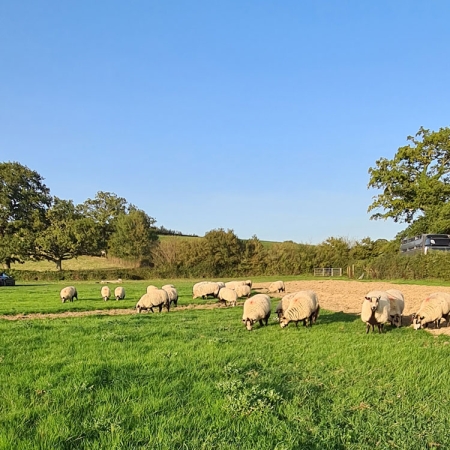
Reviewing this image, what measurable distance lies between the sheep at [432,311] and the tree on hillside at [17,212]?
6214 cm

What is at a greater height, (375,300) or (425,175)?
(425,175)

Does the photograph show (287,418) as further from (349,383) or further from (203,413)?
(349,383)

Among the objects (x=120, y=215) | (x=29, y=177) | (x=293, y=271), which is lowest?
(x=293, y=271)

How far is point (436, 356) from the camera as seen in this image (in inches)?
305

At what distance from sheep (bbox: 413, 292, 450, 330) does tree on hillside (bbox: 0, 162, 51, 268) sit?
6214 cm

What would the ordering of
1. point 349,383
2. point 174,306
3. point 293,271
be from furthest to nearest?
point 293,271 → point 174,306 → point 349,383

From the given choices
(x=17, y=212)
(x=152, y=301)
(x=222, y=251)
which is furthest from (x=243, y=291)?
(x=17, y=212)

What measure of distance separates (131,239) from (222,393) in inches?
2663

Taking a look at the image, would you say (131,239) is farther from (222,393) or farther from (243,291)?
(222,393)

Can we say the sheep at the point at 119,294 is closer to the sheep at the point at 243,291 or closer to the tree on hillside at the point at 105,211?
the sheep at the point at 243,291

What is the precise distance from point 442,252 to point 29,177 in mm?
62570

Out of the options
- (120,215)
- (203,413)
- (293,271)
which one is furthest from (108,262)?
(203,413)

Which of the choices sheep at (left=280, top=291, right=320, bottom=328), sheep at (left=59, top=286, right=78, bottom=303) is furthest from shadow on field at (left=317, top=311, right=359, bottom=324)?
sheep at (left=59, top=286, right=78, bottom=303)

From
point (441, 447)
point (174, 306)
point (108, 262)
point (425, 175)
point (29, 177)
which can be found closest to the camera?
point (441, 447)
